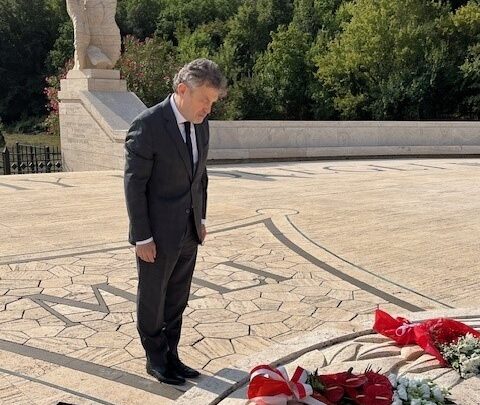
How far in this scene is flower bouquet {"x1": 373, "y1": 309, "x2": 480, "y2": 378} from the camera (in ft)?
10.7

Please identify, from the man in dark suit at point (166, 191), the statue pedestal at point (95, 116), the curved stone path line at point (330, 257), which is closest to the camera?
the man in dark suit at point (166, 191)

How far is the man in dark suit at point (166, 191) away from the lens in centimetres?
300

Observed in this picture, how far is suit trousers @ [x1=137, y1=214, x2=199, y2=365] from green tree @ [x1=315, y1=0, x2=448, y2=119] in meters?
23.0

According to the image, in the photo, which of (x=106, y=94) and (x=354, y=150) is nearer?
(x=106, y=94)

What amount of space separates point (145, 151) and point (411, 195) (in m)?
7.73

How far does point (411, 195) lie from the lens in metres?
10.0

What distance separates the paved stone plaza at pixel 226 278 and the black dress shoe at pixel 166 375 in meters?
0.05

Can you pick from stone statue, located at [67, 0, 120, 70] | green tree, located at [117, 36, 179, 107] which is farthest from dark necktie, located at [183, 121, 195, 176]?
green tree, located at [117, 36, 179, 107]

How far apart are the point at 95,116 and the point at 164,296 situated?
1222 cm

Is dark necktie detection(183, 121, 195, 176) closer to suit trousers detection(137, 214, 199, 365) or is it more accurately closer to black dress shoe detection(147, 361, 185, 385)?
suit trousers detection(137, 214, 199, 365)

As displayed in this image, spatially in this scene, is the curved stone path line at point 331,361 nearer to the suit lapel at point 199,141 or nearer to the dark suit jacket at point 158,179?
the dark suit jacket at point 158,179

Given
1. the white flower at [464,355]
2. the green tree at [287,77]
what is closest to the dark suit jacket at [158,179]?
the white flower at [464,355]

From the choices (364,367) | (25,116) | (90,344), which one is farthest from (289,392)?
(25,116)

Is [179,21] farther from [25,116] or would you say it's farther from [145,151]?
[145,151]
